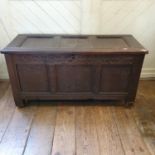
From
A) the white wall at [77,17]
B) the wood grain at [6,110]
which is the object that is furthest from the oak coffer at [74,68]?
the white wall at [77,17]

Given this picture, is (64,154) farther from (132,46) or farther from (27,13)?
(27,13)

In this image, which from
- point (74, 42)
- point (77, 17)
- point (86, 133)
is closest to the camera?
point (86, 133)

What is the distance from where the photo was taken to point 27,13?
206 centimetres

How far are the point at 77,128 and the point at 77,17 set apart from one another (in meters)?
1.21

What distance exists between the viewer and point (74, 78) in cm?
180

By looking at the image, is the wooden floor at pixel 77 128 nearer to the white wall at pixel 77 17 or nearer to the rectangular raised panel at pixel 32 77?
the rectangular raised panel at pixel 32 77

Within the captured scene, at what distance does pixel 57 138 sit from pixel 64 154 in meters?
0.17

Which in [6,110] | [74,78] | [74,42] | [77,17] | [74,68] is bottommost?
[6,110]

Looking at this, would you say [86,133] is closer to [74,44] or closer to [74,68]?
[74,68]

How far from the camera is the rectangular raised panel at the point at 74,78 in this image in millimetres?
1750

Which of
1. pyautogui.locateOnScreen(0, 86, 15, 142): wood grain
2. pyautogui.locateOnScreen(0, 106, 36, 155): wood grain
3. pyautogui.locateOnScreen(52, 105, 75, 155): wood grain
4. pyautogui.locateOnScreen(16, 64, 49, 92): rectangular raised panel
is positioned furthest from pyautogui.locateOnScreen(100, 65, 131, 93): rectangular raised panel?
pyautogui.locateOnScreen(0, 86, 15, 142): wood grain

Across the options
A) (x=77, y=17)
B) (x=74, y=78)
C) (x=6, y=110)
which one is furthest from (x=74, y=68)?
(x=6, y=110)

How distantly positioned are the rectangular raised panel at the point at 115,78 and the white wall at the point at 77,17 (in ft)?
1.93

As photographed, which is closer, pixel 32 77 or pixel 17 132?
pixel 17 132
